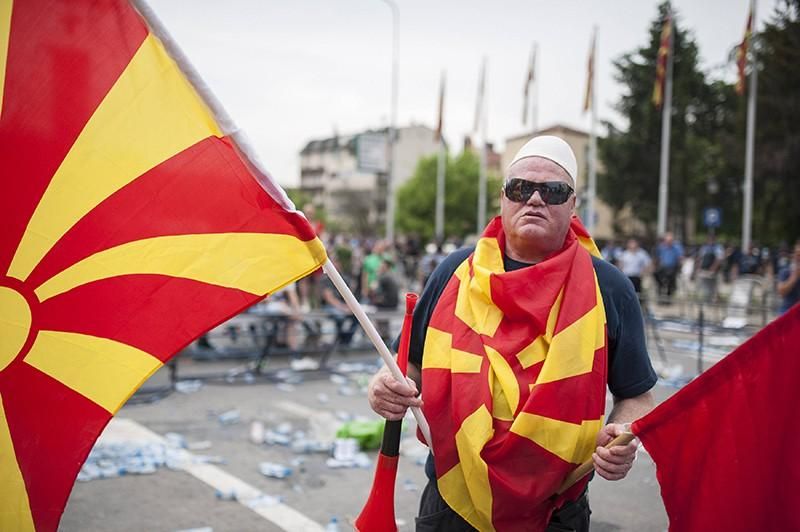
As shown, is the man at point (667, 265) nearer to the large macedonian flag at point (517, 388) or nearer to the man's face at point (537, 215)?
the man's face at point (537, 215)

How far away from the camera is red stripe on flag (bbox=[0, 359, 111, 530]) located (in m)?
2.11

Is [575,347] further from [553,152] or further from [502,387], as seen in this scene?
[553,152]

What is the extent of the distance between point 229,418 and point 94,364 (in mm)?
4878

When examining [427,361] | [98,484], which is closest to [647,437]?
[427,361]

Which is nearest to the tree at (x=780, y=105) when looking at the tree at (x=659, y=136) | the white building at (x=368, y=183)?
the tree at (x=659, y=136)

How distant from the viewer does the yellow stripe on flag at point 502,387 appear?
209 cm

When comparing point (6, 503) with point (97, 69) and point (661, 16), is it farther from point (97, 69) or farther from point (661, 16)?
point (661, 16)

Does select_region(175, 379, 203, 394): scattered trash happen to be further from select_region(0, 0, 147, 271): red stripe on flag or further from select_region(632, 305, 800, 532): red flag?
select_region(632, 305, 800, 532): red flag

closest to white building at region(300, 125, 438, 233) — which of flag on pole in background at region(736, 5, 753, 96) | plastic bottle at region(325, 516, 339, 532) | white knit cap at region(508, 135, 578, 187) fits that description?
flag on pole in background at region(736, 5, 753, 96)

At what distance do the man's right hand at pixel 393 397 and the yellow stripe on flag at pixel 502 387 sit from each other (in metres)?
0.25

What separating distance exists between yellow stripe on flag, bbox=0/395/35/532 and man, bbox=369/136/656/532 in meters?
1.10

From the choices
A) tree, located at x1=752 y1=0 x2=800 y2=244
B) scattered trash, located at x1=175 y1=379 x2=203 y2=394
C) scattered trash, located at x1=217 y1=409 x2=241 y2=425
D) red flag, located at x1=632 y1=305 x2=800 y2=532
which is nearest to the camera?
red flag, located at x1=632 y1=305 x2=800 y2=532

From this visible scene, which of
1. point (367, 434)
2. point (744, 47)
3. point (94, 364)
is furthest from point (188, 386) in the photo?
point (744, 47)

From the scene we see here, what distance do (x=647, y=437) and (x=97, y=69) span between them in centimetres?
201
